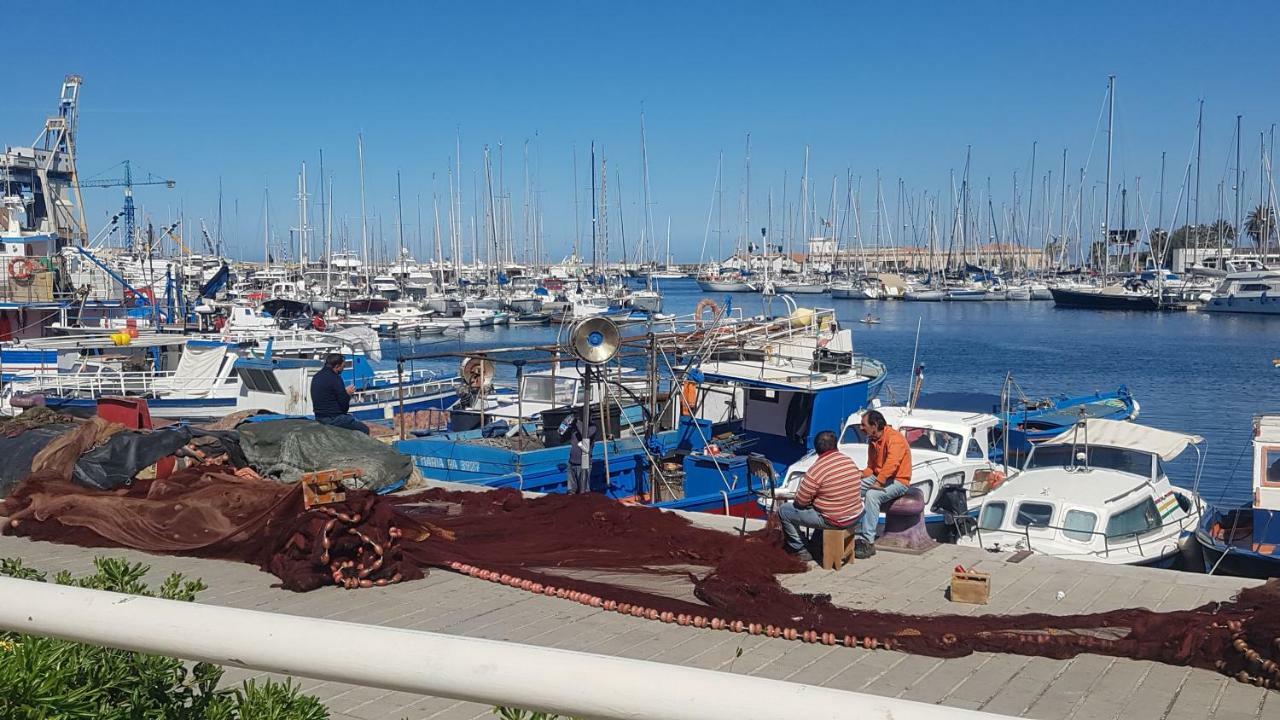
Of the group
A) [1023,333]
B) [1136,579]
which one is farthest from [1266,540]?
[1023,333]

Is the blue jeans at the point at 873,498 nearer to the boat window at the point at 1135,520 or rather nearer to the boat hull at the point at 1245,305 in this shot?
the boat window at the point at 1135,520

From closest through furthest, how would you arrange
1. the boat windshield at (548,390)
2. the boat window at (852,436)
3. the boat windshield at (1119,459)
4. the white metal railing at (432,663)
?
the white metal railing at (432,663) → the boat window at (852,436) → the boat windshield at (1119,459) → the boat windshield at (548,390)

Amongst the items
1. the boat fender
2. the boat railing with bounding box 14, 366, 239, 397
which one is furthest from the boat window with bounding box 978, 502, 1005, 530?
the boat railing with bounding box 14, 366, 239, 397

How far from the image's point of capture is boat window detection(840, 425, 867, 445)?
18.0 meters

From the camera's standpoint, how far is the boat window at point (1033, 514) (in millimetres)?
14531

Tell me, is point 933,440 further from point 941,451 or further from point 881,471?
point 881,471

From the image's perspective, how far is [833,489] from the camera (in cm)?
930

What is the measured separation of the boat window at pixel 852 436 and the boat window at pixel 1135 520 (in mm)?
4200

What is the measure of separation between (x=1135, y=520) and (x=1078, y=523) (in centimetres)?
105

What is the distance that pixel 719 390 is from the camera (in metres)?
22.4

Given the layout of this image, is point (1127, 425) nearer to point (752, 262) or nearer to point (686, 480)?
point (686, 480)

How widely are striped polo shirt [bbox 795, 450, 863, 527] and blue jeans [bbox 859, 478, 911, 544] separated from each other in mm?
527

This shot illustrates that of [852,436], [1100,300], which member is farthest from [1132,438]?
[1100,300]

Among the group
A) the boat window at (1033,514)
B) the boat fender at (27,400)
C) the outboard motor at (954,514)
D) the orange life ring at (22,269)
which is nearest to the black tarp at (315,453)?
the outboard motor at (954,514)
